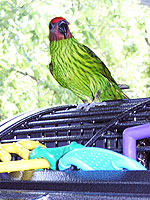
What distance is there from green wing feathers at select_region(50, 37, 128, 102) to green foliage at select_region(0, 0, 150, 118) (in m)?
1.60

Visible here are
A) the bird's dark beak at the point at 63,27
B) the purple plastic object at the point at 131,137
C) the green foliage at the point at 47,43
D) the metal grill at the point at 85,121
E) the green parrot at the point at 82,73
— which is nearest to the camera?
the purple plastic object at the point at 131,137

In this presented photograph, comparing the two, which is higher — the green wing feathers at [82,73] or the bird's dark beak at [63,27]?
the bird's dark beak at [63,27]

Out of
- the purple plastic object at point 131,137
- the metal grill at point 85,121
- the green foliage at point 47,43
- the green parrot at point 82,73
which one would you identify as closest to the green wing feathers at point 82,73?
the green parrot at point 82,73

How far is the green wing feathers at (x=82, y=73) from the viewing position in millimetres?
1288

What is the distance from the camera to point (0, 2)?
2.93 metres

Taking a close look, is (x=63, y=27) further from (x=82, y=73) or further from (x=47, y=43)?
(x=47, y=43)

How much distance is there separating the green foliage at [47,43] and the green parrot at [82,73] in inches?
62.7

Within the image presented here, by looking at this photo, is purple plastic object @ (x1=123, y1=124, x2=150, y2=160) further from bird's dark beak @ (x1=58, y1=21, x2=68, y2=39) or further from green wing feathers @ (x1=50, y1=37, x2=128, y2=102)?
bird's dark beak @ (x1=58, y1=21, x2=68, y2=39)

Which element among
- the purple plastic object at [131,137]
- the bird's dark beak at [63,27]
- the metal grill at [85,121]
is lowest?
the metal grill at [85,121]

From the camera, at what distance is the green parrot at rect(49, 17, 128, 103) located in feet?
4.22

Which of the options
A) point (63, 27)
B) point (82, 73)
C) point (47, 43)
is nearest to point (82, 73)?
point (82, 73)

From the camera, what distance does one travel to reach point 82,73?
132 centimetres

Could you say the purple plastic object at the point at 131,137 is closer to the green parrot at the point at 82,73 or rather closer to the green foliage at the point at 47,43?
the green parrot at the point at 82,73

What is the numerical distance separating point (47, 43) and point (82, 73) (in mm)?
2003
